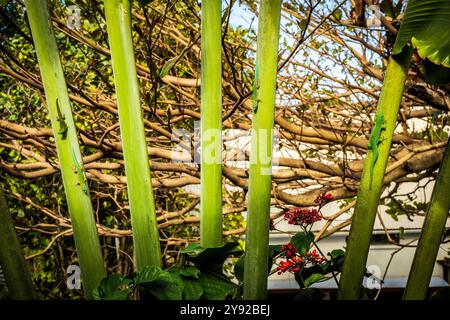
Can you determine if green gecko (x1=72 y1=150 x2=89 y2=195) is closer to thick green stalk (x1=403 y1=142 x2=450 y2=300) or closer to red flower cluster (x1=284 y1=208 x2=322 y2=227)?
red flower cluster (x1=284 y1=208 x2=322 y2=227)

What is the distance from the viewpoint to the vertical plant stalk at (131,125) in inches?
46.1

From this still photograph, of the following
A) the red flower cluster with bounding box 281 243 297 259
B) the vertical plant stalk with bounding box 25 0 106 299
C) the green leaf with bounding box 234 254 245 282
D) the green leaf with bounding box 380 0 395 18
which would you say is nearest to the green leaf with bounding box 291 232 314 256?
the red flower cluster with bounding box 281 243 297 259

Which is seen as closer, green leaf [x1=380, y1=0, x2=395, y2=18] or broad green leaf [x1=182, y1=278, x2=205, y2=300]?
broad green leaf [x1=182, y1=278, x2=205, y2=300]

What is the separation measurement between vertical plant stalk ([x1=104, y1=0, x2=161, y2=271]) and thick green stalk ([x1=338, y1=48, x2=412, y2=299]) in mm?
488

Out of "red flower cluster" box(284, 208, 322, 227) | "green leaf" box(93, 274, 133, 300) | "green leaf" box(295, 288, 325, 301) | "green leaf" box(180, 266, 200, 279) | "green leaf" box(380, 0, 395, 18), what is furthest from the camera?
"green leaf" box(380, 0, 395, 18)

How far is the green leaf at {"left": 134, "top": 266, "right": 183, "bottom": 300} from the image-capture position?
1.10m

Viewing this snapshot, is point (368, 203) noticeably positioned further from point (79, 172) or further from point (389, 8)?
point (389, 8)

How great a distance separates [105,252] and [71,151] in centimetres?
567

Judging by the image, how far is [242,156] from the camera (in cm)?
396

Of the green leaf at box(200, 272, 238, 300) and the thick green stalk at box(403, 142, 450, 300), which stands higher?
the thick green stalk at box(403, 142, 450, 300)

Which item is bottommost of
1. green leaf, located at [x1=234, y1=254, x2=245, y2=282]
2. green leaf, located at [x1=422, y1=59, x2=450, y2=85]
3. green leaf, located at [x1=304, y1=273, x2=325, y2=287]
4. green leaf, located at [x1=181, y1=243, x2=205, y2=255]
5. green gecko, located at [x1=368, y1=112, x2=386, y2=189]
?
green leaf, located at [x1=304, y1=273, x2=325, y2=287]

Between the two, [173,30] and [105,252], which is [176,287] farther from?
[105,252]

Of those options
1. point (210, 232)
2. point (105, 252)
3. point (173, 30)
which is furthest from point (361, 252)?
point (105, 252)

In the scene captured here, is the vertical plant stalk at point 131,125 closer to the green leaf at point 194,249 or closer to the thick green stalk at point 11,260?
the green leaf at point 194,249
